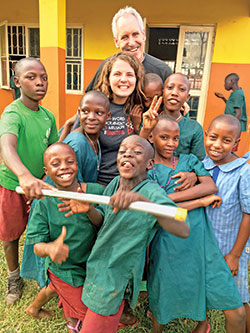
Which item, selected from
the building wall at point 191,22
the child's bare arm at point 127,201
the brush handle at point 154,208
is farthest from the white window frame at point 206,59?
the brush handle at point 154,208

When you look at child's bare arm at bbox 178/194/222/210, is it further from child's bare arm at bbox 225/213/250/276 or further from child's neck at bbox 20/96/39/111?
child's neck at bbox 20/96/39/111

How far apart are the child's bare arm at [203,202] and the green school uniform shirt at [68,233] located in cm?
57

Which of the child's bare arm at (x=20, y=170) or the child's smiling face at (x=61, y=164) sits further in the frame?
the child's smiling face at (x=61, y=164)

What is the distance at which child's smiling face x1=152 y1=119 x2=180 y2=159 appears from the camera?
175 cm

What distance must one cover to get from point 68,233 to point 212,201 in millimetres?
935

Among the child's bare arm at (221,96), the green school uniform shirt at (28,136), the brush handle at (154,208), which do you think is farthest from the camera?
the child's bare arm at (221,96)

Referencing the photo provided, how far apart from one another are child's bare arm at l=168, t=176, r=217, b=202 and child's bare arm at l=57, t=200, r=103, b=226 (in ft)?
1.55

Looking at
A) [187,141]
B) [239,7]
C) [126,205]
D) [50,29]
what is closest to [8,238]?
[126,205]

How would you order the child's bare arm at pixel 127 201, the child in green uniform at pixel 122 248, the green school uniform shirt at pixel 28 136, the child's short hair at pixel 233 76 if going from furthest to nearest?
1. the child's short hair at pixel 233 76
2. the green school uniform shirt at pixel 28 136
3. the child in green uniform at pixel 122 248
4. the child's bare arm at pixel 127 201

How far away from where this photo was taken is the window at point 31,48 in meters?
6.68

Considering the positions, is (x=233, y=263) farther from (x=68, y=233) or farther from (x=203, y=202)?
(x=68, y=233)

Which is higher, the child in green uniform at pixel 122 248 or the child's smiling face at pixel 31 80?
the child's smiling face at pixel 31 80

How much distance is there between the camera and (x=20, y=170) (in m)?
1.47

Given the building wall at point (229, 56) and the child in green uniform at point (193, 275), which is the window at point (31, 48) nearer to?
the building wall at point (229, 56)
